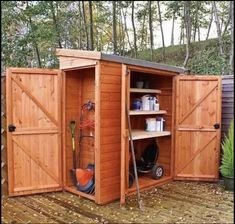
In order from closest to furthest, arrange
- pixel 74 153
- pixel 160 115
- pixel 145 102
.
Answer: pixel 74 153 → pixel 145 102 → pixel 160 115

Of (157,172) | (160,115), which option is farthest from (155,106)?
(157,172)

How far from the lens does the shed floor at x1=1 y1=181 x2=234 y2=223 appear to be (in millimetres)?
3352

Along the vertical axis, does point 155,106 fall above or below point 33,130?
above

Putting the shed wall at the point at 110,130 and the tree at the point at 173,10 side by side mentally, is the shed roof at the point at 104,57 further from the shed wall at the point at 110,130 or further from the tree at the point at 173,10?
the tree at the point at 173,10

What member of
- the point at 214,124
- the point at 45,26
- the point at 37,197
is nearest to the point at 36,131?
the point at 37,197

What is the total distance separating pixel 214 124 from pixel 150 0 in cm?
606

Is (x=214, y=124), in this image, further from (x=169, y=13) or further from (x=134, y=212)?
(x=169, y=13)

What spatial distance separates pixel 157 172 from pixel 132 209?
1233 millimetres

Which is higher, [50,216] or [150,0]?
[150,0]


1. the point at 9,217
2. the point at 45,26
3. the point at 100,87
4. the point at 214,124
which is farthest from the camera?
the point at 45,26

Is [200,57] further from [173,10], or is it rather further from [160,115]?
[160,115]

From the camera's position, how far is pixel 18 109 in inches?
156

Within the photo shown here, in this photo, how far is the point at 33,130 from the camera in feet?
13.4

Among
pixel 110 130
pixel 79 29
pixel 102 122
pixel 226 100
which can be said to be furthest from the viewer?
pixel 79 29
